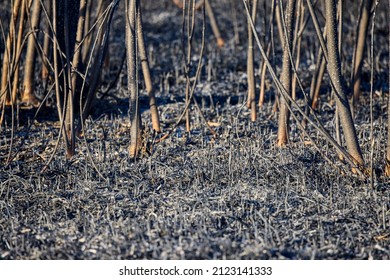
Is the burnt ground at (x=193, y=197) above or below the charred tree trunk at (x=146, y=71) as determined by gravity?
below

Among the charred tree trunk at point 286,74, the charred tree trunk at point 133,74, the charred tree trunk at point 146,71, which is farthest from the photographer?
the charred tree trunk at point 146,71

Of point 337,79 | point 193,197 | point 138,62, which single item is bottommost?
point 193,197

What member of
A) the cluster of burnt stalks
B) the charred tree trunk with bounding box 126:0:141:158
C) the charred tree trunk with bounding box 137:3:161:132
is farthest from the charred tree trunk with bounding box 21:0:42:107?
the charred tree trunk with bounding box 126:0:141:158

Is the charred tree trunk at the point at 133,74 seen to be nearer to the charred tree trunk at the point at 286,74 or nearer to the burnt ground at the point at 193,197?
the burnt ground at the point at 193,197

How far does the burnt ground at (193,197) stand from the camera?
3719 millimetres

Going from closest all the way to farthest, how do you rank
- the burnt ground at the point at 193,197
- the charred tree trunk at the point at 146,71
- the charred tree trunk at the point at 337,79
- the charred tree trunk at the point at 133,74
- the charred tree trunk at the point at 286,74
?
the burnt ground at the point at 193,197 < the charred tree trunk at the point at 337,79 < the charred tree trunk at the point at 133,74 < the charred tree trunk at the point at 286,74 < the charred tree trunk at the point at 146,71

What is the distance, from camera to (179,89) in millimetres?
7426

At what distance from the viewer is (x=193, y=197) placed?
433 cm

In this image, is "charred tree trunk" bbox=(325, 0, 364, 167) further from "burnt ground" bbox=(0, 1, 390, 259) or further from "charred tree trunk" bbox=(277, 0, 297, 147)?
"charred tree trunk" bbox=(277, 0, 297, 147)

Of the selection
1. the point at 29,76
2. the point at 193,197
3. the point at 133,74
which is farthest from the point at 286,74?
the point at 29,76

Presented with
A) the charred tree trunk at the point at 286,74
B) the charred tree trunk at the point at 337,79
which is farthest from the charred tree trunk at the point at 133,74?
the charred tree trunk at the point at 337,79

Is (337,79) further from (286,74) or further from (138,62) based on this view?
(138,62)

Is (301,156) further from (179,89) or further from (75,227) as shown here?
(179,89)

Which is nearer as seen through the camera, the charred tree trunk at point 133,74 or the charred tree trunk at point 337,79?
the charred tree trunk at point 337,79
